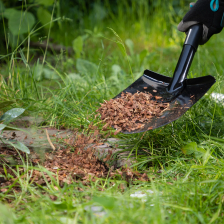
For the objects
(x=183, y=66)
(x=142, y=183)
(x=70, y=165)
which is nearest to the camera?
(x=142, y=183)

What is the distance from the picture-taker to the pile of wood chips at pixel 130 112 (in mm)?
1459

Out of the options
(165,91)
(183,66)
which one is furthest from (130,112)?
(183,66)

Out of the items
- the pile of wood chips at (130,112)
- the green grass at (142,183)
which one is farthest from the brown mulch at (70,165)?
the pile of wood chips at (130,112)

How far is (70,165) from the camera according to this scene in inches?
56.4

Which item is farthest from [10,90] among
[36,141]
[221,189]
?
[221,189]

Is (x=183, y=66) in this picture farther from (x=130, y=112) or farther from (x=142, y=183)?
(x=142, y=183)

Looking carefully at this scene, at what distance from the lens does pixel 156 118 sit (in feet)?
4.87

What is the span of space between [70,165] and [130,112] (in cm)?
42

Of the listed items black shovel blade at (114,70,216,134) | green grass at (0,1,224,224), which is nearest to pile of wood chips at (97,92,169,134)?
black shovel blade at (114,70,216,134)

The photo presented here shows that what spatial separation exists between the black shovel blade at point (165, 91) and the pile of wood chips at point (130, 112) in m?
0.03

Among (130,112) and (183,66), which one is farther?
(183,66)

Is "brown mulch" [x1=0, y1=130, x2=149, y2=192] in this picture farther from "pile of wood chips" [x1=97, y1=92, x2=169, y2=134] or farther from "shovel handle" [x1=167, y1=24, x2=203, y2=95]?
"shovel handle" [x1=167, y1=24, x2=203, y2=95]

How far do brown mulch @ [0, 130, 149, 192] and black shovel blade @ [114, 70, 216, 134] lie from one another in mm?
229

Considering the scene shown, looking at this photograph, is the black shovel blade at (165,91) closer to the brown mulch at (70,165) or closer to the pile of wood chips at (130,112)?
the pile of wood chips at (130,112)
